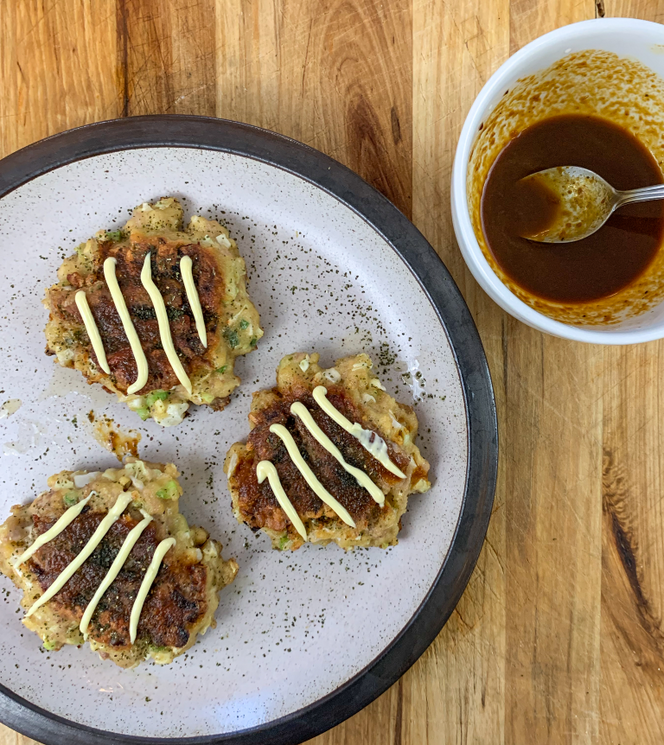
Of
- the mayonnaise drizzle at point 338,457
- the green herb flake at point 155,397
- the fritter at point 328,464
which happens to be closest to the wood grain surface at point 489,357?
the fritter at point 328,464

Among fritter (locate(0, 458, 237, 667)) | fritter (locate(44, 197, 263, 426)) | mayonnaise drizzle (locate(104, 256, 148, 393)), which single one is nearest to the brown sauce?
fritter (locate(44, 197, 263, 426))

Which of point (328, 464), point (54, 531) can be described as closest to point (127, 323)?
point (54, 531)

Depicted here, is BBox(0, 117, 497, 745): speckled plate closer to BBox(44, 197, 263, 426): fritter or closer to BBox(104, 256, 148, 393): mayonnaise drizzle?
BBox(44, 197, 263, 426): fritter

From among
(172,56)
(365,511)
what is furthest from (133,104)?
(365,511)

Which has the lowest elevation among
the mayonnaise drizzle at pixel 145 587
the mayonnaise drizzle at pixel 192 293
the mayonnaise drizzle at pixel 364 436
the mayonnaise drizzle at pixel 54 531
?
the mayonnaise drizzle at pixel 145 587

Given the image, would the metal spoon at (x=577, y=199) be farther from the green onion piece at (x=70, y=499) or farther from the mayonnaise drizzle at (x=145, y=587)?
the green onion piece at (x=70, y=499)

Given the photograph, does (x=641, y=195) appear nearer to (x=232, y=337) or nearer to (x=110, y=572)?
(x=232, y=337)

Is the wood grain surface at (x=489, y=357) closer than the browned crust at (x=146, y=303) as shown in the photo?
No
